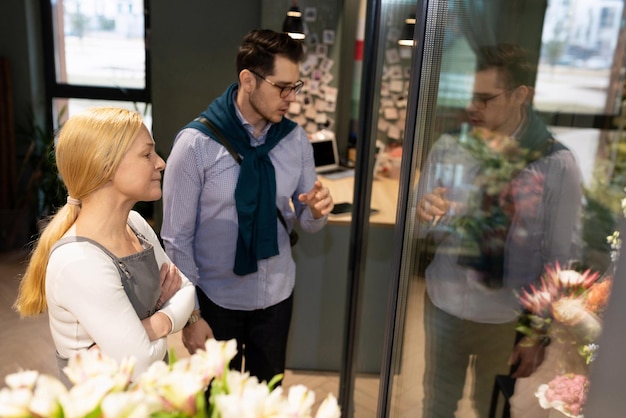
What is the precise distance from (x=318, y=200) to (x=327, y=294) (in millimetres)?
1166

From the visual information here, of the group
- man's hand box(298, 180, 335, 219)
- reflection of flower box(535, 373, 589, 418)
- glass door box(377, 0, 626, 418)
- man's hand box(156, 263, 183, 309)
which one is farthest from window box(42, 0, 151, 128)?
reflection of flower box(535, 373, 589, 418)

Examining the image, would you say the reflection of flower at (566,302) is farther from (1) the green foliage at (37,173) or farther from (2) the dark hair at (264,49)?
(1) the green foliage at (37,173)

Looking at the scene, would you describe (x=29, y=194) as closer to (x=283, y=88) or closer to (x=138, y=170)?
(x=283, y=88)

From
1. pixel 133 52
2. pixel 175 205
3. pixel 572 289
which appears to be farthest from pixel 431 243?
pixel 133 52

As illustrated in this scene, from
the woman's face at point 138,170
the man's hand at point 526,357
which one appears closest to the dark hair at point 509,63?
the man's hand at point 526,357

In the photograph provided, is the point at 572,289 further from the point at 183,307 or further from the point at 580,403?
the point at 183,307

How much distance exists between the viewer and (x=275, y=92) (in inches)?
70.2

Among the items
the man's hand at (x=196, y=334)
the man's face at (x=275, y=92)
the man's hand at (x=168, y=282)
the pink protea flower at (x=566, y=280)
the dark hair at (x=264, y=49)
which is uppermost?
the dark hair at (x=264, y=49)

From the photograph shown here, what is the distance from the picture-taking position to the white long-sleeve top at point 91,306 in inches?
45.2

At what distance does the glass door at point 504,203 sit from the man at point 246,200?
0.47 meters

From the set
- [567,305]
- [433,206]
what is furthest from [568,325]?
[433,206]

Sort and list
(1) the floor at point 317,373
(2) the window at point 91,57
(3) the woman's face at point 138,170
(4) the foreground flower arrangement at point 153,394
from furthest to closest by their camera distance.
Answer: (2) the window at point 91,57
(1) the floor at point 317,373
(3) the woman's face at point 138,170
(4) the foreground flower arrangement at point 153,394

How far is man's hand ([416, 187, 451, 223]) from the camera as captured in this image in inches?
59.9

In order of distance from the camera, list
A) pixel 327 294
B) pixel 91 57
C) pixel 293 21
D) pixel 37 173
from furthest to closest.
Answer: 1. pixel 91 57
2. pixel 37 173
3. pixel 327 294
4. pixel 293 21
